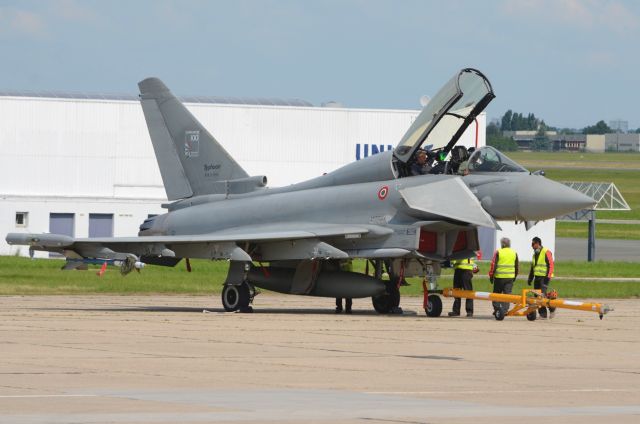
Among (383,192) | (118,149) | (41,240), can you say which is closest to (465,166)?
(383,192)

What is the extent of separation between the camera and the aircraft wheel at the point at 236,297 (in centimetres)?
2273

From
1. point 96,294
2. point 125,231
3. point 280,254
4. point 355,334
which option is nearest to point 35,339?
point 355,334

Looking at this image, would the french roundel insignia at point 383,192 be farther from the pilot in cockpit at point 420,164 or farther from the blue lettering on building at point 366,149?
the blue lettering on building at point 366,149

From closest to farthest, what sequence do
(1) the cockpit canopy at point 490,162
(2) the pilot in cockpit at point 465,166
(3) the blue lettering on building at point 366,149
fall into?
(1) the cockpit canopy at point 490,162, (2) the pilot in cockpit at point 465,166, (3) the blue lettering on building at point 366,149

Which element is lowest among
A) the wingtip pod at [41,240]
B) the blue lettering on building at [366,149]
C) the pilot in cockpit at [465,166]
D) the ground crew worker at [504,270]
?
the ground crew worker at [504,270]

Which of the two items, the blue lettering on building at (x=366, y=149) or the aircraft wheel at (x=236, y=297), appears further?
the blue lettering on building at (x=366, y=149)

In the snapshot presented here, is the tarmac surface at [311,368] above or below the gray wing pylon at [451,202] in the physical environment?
below

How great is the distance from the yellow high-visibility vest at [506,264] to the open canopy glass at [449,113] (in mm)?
2060

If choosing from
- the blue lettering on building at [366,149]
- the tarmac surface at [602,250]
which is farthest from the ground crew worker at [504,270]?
the tarmac surface at [602,250]

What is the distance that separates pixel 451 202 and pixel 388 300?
2873 millimetres

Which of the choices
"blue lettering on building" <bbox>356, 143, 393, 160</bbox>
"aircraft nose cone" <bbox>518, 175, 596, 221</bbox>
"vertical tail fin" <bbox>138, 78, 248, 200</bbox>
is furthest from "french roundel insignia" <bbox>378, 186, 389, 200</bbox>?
"blue lettering on building" <bbox>356, 143, 393, 160</bbox>

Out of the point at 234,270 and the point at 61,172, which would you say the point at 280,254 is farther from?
the point at 61,172

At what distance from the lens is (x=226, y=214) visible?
23.8 metres

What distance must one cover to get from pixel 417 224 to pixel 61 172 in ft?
96.4
